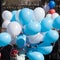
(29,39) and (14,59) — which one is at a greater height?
(29,39)

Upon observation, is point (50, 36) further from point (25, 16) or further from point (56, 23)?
point (25, 16)

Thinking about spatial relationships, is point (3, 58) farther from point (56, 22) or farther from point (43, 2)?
point (43, 2)

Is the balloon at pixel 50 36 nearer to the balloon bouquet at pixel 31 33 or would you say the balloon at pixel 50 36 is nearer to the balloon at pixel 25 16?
the balloon bouquet at pixel 31 33

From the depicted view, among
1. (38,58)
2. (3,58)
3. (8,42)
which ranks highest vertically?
(8,42)

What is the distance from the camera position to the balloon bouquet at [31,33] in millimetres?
5383

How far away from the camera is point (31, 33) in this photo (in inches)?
212

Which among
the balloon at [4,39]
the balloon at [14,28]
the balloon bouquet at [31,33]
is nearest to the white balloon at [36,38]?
the balloon bouquet at [31,33]

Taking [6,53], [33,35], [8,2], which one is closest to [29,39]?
[33,35]

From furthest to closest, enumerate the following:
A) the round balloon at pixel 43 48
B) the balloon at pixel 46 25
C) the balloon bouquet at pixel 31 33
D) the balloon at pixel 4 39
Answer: the round balloon at pixel 43 48
the balloon at pixel 46 25
the balloon bouquet at pixel 31 33
the balloon at pixel 4 39

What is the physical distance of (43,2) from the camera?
9.68 metres

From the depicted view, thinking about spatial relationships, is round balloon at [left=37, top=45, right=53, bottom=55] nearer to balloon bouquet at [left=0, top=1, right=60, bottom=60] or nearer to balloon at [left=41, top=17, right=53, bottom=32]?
balloon bouquet at [left=0, top=1, right=60, bottom=60]

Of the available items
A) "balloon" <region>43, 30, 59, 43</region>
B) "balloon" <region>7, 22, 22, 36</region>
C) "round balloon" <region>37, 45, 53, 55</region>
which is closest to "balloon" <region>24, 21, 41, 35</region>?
"balloon" <region>7, 22, 22, 36</region>

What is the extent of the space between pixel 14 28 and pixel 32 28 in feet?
1.06

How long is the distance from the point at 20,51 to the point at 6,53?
1.34m
